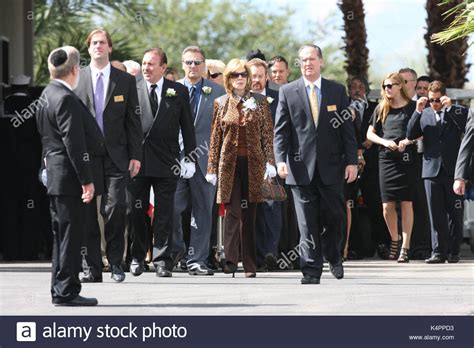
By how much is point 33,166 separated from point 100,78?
480 cm

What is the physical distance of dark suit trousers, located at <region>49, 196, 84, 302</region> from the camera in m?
11.7

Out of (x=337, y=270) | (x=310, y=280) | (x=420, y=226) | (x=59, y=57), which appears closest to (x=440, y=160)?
(x=420, y=226)

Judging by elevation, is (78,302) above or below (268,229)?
below

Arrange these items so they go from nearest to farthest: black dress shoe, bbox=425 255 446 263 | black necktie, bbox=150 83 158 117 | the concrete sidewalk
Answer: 1. the concrete sidewalk
2. black necktie, bbox=150 83 158 117
3. black dress shoe, bbox=425 255 446 263

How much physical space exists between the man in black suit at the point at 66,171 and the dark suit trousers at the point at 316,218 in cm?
281

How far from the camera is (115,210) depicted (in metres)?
14.3

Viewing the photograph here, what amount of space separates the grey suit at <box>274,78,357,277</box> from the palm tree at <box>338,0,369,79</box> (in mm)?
14802

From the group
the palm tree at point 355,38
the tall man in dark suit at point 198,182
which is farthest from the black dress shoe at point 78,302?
the palm tree at point 355,38

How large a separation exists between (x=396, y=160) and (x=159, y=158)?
4245 mm

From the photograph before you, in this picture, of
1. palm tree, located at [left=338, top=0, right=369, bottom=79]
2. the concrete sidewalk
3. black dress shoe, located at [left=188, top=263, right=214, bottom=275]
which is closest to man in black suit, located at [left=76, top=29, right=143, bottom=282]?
the concrete sidewalk

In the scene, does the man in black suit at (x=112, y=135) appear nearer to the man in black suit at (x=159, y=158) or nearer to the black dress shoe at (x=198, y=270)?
the man in black suit at (x=159, y=158)

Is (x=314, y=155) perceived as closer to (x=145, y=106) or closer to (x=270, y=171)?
(x=270, y=171)

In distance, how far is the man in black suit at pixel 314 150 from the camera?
553 inches

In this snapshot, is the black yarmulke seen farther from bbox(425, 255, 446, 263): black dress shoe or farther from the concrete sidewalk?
bbox(425, 255, 446, 263): black dress shoe
